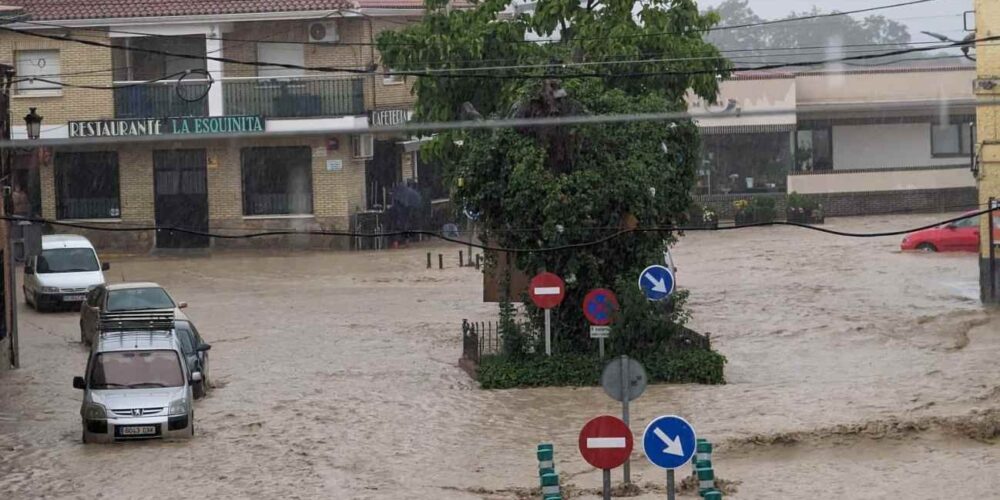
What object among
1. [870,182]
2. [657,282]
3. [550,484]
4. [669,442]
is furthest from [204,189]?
[669,442]

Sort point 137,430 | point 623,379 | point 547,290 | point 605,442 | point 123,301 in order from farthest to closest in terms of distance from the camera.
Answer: point 123,301 < point 547,290 < point 137,430 < point 623,379 < point 605,442

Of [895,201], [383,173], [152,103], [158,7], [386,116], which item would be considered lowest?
[895,201]

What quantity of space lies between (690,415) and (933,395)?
4086 millimetres

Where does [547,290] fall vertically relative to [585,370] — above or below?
above

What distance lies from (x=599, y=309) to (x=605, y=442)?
8502 millimetres

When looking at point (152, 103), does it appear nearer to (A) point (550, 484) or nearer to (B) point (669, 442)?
(A) point (550, 484)

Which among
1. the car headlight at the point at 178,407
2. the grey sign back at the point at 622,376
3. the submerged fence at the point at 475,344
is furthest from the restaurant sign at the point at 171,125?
the grey sign back at the point at 622,376

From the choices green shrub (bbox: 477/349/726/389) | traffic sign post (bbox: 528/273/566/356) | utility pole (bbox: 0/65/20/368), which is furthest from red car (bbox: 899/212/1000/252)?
utility pole (bbox: 0/65/20/368)

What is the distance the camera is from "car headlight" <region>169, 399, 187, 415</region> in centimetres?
1977

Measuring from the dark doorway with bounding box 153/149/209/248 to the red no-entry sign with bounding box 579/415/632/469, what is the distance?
32.5 metres

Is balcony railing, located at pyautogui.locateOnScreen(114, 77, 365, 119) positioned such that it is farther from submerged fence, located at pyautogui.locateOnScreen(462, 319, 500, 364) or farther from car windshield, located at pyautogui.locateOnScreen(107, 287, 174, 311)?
submerged fence, located at pyautogui.locateOnScreen(462, 319, 500, 364)

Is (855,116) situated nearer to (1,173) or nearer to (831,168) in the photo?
(831,168)

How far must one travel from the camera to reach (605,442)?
1362cm

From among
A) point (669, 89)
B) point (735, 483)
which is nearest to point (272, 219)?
point (669, 89)
